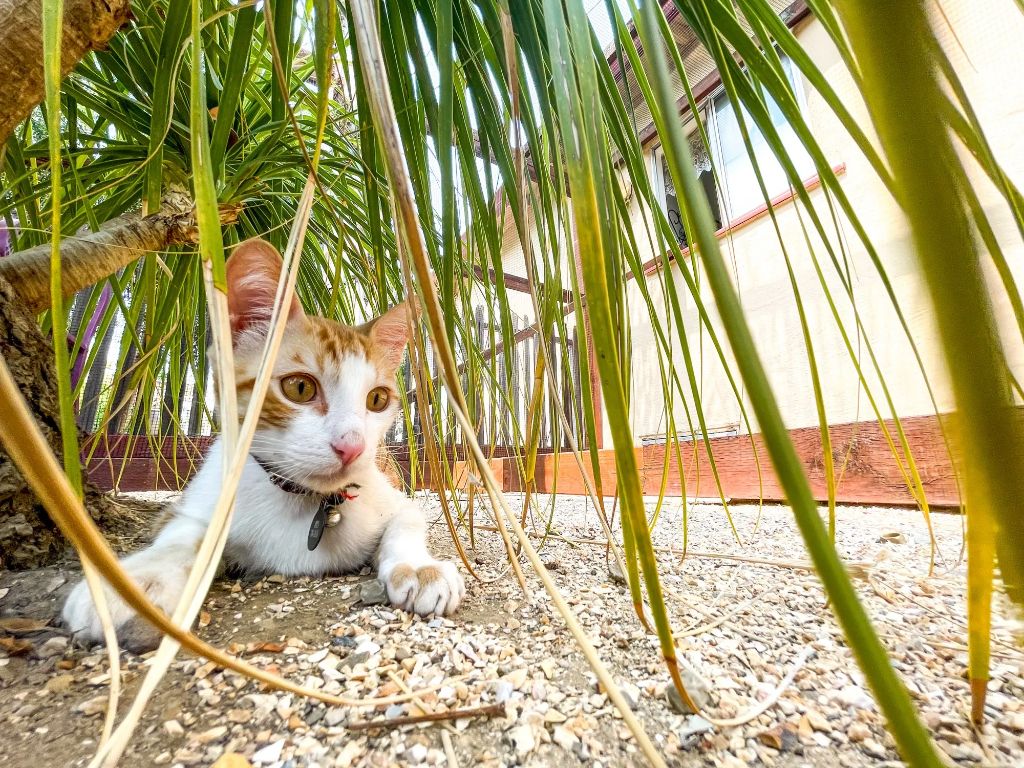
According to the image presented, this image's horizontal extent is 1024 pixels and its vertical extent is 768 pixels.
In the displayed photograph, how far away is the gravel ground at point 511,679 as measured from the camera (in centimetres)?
33

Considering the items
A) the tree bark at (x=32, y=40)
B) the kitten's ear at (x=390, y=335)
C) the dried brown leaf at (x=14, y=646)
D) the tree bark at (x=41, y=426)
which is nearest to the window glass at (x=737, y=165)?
the kitten's ear at (x=390, y=335)

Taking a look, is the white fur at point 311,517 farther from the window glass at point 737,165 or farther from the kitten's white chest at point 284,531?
the window glass at point 737,165

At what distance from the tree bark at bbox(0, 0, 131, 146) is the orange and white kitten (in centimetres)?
23

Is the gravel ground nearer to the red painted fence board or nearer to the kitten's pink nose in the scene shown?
the kitten's pink nose

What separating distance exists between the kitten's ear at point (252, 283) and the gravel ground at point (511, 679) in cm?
39

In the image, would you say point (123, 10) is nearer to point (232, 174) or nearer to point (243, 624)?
point (232, 174)

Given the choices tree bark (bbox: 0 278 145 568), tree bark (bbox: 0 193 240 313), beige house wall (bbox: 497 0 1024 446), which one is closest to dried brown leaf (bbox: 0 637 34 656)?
tree bark (bbox: 0 278 145 568)

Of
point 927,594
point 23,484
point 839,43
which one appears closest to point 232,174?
point 23,484

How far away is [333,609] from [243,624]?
0.31 ft

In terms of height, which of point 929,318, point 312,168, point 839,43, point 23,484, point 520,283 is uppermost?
point 520,283

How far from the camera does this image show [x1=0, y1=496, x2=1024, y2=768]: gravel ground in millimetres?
330

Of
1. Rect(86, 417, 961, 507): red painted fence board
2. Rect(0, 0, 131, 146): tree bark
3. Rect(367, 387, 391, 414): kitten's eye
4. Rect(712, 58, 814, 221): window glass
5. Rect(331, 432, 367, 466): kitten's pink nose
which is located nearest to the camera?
Rect(0, 0, 131, 146): tree bark

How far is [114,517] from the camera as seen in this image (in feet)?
2.80

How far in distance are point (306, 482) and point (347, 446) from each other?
0.09m
